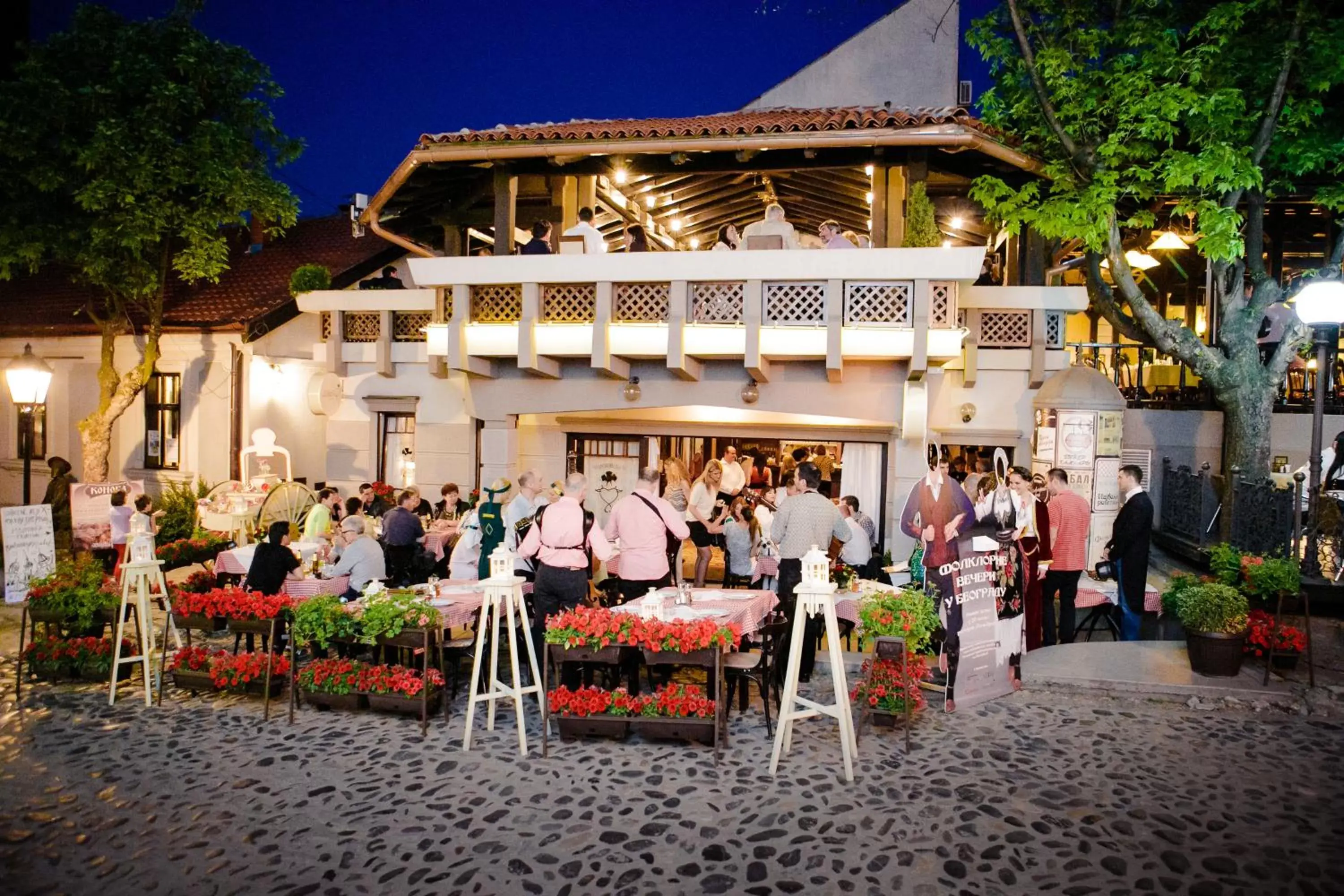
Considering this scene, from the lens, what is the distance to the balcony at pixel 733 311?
35.8ft

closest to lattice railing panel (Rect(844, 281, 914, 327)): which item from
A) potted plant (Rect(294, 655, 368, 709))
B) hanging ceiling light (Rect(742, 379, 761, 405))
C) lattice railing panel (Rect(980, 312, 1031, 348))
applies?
hanging ceiling light (Rect(742, 379, 761, 405))

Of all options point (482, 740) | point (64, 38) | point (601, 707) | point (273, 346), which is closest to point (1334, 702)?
point (601, 707)

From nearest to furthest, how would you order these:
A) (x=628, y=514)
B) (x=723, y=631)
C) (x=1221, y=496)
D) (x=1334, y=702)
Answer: (x=723, y=631)
(x=1334, y=702)
(x=628, y=514)
(x=1221, y=496)

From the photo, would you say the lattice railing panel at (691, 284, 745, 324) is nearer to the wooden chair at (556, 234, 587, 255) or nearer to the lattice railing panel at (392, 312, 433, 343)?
the wooden chair at (556, 234, 587, 255)

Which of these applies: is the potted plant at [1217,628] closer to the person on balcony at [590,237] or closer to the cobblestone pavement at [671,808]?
the cobblestone pavement at [671,808]

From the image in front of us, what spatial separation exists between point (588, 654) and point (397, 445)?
969 cm

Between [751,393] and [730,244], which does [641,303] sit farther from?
[730,244]

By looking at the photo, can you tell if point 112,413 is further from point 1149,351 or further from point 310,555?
point 1149,351

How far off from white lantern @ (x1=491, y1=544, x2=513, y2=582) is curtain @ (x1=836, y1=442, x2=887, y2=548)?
7371mm

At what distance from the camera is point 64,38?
14.5 metres

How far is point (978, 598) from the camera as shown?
25.4 feet

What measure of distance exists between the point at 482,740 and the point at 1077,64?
1153 cm

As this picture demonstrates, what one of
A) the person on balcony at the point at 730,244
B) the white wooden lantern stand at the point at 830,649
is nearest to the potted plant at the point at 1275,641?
the white wooden lantern stand at the point at 830,649

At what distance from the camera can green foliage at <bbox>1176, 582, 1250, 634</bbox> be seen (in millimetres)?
8031
